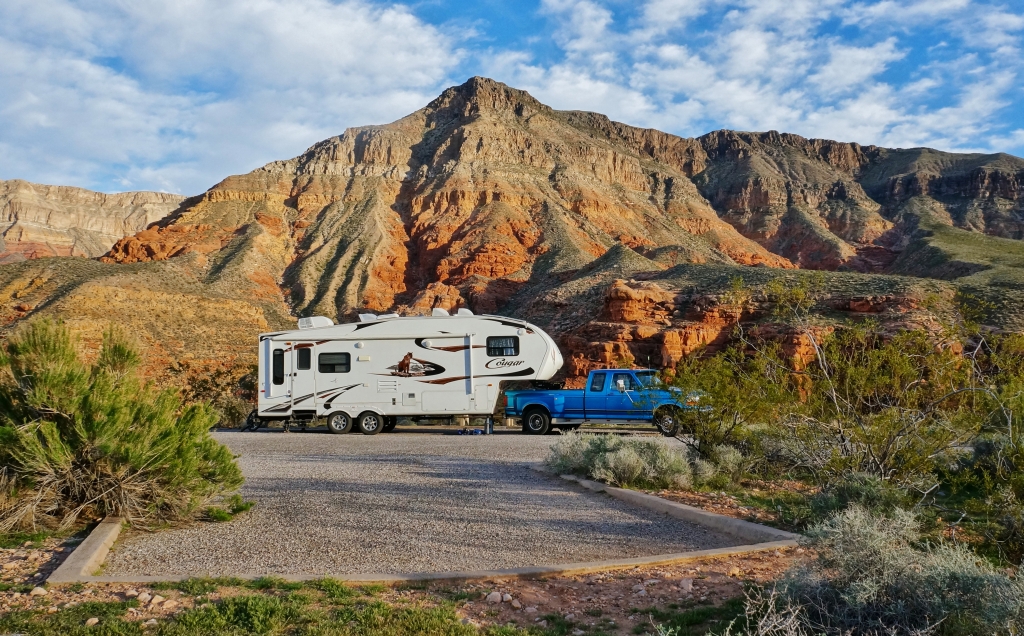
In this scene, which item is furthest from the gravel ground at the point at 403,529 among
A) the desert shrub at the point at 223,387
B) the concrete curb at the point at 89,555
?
the desert shrub at the point at 223,387

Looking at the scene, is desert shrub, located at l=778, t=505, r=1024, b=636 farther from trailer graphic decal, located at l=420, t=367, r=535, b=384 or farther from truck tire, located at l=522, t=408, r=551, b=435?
truck tire, located at l=522, t=408, r=551, b=435

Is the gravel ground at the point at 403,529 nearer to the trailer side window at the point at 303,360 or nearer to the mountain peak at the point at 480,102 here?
the trailer side window at the point at 303,360

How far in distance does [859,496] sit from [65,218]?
461ft

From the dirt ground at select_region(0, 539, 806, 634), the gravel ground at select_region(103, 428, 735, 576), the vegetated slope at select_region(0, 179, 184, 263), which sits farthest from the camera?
the vegetated slope at select_region(0, 179, 184, 263)

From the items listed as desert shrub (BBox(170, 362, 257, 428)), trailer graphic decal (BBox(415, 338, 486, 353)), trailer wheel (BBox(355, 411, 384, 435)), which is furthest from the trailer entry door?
desert shrub (BBox(170, 362, 257, 428))

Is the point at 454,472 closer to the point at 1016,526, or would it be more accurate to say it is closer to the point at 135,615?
the point at 135,615

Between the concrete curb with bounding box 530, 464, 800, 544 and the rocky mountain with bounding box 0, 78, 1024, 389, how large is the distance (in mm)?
24790

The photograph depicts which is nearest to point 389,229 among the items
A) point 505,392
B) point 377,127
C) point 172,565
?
point 377,127

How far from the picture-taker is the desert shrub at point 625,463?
944 centimetres

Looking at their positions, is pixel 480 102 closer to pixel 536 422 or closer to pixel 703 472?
pixel 536 422

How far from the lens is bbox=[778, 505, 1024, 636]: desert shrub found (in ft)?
11.8

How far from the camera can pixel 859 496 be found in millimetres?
6641

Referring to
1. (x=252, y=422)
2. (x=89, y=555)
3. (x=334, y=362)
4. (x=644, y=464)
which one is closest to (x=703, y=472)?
(x=644, y=464)

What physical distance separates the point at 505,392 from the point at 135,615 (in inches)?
603
